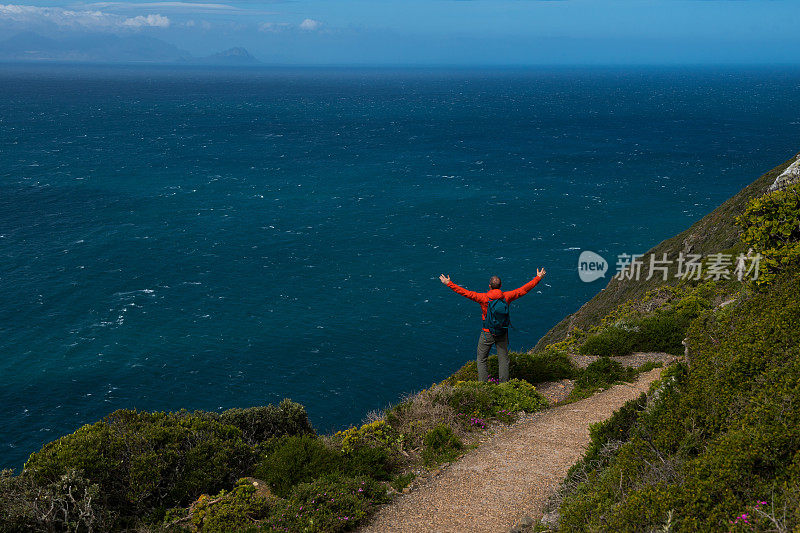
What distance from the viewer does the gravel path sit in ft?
30.8

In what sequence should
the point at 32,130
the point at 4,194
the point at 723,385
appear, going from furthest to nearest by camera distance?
the point at 32,130
the point at 4,194
the point at 723,385

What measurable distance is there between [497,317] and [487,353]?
4.26 ft

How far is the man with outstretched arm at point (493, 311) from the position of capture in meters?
13.5

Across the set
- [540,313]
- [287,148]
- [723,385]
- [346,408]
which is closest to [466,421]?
[723,385]

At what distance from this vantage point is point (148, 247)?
204 feet

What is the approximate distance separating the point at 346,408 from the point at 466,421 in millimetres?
25959

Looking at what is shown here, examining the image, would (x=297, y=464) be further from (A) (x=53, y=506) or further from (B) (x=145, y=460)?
(A) (x=53, y=506)

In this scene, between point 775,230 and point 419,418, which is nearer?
point 775,230

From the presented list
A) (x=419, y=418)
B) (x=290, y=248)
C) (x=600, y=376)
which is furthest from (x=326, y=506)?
(x=290, y=248)

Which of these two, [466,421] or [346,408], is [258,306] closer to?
[346,408]

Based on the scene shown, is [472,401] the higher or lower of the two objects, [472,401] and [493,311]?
the lower

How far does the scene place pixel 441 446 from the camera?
11930 millimetres
